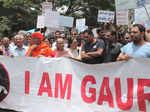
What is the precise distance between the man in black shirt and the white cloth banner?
0.20 m

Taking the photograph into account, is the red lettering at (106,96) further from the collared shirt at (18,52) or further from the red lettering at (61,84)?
the collared shirt at (18,52)

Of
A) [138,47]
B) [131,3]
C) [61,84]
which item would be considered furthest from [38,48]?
[131,3]

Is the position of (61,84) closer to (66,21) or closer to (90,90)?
(90,90)

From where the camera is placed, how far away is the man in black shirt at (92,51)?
206 inches

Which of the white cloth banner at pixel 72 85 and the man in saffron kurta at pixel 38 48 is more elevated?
the man in saffron kurta at pixel 38 48

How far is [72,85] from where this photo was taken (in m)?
5.19

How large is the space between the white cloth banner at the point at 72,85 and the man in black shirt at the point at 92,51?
0.20 meters

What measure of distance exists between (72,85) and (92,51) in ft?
2.44

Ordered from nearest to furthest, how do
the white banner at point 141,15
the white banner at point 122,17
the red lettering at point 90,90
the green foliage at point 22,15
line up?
the red lettering at point 90,90, the white banner at point 141,15, the white banner at point 122,17, the green foliage at point 22,15

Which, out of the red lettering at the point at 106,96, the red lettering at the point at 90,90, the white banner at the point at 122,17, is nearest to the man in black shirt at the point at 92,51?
the red lettering at the point at 90,90

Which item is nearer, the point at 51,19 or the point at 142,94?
the point at 142,94

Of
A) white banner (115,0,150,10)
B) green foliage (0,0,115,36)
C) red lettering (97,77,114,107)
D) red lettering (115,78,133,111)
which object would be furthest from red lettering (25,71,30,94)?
green foliage (0,0,115,36)

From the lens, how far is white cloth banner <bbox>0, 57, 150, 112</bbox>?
4.50 meters

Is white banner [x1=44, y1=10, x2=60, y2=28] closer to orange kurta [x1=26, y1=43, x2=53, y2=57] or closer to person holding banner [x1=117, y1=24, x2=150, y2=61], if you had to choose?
orange kurta [x1=26, y1=43, x2=53, y2=57]
